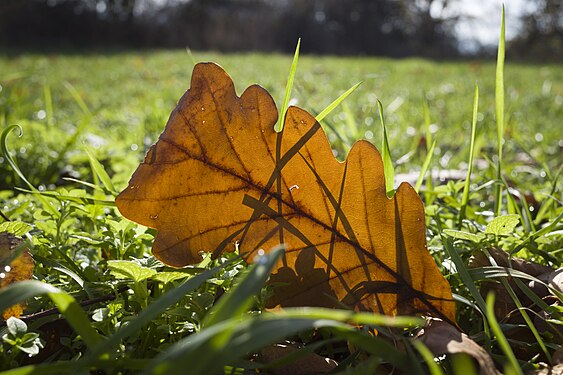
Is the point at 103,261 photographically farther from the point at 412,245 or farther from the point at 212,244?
the point at 412,245

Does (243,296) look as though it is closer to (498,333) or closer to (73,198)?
(498,333)

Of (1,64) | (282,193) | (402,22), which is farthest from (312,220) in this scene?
(402,22)

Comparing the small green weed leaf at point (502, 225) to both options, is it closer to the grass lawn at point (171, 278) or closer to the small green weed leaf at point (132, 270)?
the grass lawn at point (171, 278)

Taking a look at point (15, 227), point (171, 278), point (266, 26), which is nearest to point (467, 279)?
point (171, 278)

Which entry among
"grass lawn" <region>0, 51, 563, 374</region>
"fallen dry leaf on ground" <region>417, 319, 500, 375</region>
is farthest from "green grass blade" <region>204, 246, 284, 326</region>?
"fallen dry leaf on ground" <region>417, 319, 500, 375</region>

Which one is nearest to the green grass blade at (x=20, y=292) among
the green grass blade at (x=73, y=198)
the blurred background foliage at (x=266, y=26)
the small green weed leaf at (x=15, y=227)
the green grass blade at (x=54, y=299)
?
the green grass blade at (x=54, y=299)
